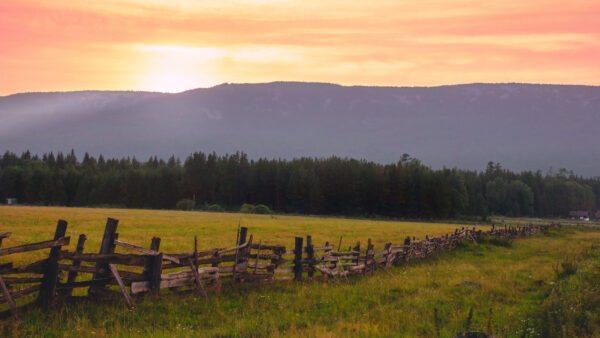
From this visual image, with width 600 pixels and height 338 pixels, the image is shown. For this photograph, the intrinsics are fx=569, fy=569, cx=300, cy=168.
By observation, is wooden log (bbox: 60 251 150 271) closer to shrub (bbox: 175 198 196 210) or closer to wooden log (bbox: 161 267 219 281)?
wooden log (bbox: 161 267 219 281)

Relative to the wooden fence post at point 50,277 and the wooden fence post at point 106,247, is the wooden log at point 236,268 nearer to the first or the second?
the wooden fence post at point 106,247

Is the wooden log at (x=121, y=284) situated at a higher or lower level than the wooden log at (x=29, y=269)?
lower

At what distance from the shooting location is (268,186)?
423ft

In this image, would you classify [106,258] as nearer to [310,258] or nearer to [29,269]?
[29,269]

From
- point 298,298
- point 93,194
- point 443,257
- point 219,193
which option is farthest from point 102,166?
point 298,298

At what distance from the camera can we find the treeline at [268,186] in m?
116

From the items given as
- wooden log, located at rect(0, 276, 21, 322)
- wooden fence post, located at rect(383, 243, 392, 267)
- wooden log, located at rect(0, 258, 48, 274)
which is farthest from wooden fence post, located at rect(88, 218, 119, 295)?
wooden fence post, located at rect(383, 243, 392, 267)

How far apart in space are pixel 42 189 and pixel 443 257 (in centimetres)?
12259

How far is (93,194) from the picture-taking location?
5285 inches

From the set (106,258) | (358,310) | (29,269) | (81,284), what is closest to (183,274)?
(106,258)

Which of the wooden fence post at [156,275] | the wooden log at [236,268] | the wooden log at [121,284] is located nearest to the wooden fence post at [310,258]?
the wooden log at [236,268]

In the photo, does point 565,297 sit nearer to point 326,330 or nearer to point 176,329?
point 326,330

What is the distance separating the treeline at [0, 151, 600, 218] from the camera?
115562 millimetres

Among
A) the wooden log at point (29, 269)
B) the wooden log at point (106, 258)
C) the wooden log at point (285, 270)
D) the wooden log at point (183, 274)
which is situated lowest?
the wooden log at point (285, 270)
